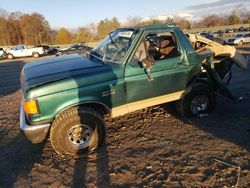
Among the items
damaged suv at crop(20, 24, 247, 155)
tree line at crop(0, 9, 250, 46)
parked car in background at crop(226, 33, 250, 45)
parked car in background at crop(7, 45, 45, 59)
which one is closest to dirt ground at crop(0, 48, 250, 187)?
damaged suv at crop(20, 24, 247, 155)

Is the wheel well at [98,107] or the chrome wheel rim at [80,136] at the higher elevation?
the wheel well at [98,107]

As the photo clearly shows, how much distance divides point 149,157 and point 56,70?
2.21m

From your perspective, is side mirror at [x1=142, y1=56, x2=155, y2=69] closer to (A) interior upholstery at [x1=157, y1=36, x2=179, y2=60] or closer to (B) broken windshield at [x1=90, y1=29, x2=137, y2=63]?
(B) broken windshield at [x1=90, y1=29, x2=137, y2=63]

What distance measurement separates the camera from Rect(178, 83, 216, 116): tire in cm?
523

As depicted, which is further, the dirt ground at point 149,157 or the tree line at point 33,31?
the tree line at point 33,31

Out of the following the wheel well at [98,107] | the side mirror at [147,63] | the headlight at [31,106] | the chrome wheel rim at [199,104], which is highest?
the side mirror at [147,63]

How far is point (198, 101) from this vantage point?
5480mm

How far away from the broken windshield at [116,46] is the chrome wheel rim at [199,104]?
199 centimetres

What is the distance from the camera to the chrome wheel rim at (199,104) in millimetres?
5414

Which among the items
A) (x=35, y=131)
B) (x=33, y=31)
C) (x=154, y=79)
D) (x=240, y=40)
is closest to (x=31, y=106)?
(x=35, y=131)

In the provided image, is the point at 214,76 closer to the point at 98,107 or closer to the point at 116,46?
the point at 116,46

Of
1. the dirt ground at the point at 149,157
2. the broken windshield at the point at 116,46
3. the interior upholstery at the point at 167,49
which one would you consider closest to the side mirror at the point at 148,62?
the broken windshield at the point at 116,46

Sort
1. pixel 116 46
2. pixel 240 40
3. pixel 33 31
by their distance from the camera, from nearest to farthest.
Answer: pixel 116 46 < pixel 240 40 < pixel 33 31

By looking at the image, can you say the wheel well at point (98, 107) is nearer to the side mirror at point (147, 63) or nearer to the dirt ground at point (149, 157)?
the dirt ground at point (149, 157)
